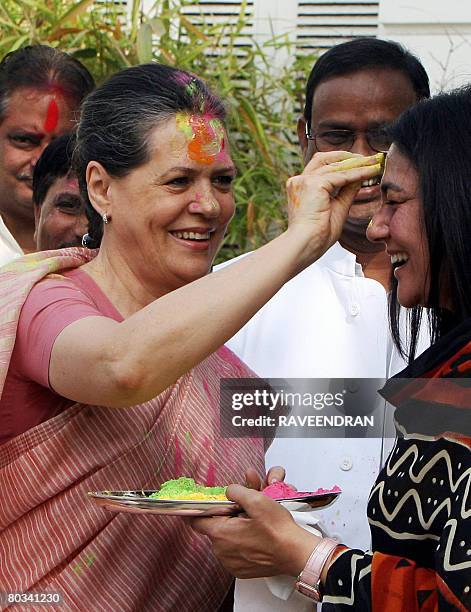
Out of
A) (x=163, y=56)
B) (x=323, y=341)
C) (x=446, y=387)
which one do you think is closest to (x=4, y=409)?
(x=446, y=387)

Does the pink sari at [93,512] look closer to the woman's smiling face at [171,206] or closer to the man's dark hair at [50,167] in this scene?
the woman's smiling face at [171,206]

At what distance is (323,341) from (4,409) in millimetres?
1216

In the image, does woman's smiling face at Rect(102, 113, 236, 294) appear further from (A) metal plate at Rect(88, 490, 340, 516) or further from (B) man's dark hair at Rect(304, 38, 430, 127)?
(B) man's dark hair at Rect(304, 38, 430, 127)

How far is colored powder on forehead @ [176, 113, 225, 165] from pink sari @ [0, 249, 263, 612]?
1.36ft

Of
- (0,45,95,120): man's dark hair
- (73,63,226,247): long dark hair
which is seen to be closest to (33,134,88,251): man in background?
(0,45,95,120): man's dark hair

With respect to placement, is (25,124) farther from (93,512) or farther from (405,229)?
(405,229)

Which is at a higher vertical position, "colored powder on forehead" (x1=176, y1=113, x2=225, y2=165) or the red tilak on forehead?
the red tilak on forehead

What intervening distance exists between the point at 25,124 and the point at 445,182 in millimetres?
2385

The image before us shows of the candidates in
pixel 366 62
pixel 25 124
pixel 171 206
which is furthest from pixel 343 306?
pixel 25 124

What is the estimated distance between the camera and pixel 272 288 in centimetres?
253

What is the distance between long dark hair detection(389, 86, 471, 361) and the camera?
2439mm

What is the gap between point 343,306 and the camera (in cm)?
369

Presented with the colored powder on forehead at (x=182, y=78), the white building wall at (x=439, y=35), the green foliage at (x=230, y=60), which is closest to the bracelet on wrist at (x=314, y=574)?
the colored powder on forehead at (x=182, y=78)

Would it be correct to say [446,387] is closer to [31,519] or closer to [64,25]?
[31,519]
